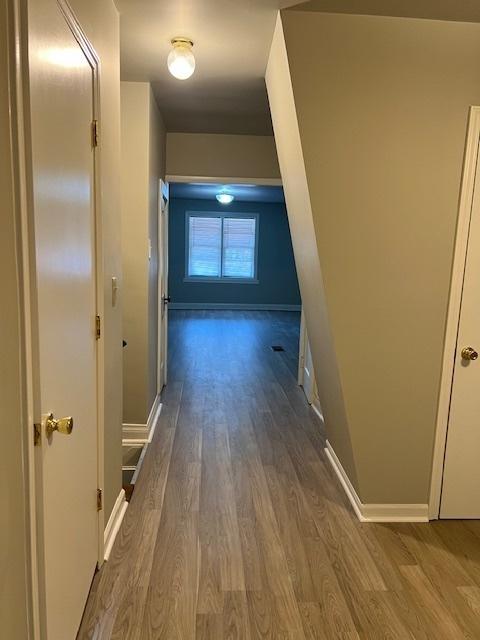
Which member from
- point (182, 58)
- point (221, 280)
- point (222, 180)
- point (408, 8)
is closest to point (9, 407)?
point (182, 58)

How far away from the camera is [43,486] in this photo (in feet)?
4.20

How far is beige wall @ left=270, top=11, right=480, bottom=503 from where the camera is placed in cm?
212

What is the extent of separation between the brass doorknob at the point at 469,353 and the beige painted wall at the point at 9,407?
2060mm

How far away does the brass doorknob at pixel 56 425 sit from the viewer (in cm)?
128

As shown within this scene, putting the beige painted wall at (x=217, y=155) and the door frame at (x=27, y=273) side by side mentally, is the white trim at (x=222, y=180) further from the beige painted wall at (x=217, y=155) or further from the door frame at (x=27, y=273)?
the door frame at (x=27, y=273)

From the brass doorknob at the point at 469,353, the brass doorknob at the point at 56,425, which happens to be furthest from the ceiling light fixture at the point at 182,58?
the brass doorknob at the point at 469,353

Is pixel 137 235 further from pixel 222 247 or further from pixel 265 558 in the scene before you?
pixel 222 247

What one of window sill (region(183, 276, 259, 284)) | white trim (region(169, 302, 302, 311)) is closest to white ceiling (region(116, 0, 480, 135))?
window sill (region(183, 276, 259, 284))

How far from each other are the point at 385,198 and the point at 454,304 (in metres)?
0.63

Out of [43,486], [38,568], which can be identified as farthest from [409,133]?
[38,568]

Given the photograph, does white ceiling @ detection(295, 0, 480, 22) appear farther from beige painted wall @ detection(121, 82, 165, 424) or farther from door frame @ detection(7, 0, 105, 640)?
beige painted wall @ detection(121, 82, 165, 424)

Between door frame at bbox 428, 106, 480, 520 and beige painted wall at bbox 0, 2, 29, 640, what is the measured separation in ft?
6.41

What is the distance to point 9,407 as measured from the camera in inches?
44.2

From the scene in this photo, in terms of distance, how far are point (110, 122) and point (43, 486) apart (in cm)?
158
